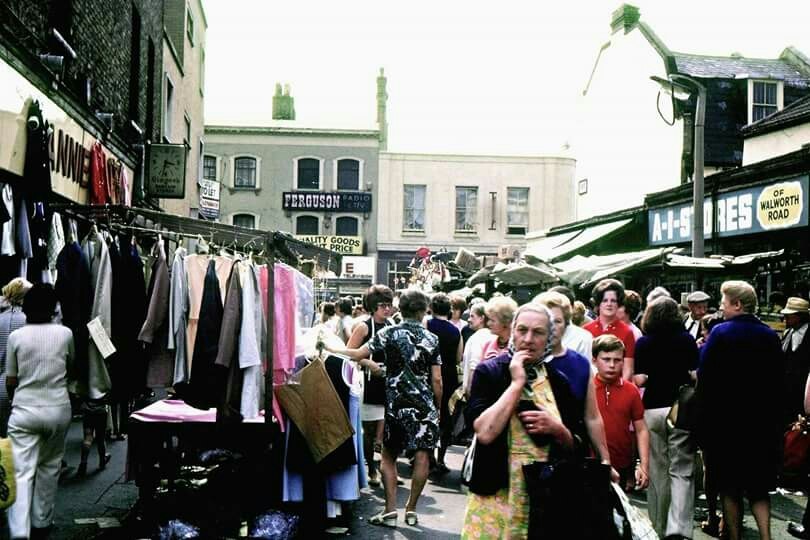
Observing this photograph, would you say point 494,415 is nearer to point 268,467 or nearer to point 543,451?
point 543,451

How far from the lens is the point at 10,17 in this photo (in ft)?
28.1

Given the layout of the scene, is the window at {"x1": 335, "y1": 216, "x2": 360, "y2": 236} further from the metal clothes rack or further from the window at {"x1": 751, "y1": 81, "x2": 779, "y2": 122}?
the metal clothes rack

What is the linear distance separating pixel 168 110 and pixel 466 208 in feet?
80.8

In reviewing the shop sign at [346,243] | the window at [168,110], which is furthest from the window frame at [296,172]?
the window at [168,110]

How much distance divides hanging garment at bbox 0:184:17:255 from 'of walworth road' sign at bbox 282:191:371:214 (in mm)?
35551

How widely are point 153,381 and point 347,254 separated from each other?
121 ft

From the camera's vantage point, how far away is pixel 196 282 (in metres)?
6.66

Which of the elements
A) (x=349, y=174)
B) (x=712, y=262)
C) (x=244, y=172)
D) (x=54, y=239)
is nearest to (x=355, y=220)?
(x=349, y=174)

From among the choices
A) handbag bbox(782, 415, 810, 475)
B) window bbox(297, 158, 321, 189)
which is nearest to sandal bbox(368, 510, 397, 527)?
handbag bbox(782, 415, 810, 475)

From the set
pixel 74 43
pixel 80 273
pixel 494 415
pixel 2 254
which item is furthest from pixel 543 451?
pixel 74 43

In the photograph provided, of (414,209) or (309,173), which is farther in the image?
(309,173)

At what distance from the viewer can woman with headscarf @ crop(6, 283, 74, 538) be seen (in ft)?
20.6

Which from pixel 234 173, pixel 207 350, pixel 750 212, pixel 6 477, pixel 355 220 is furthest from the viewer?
pixel 234 173

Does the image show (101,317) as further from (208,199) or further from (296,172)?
(296,172)
